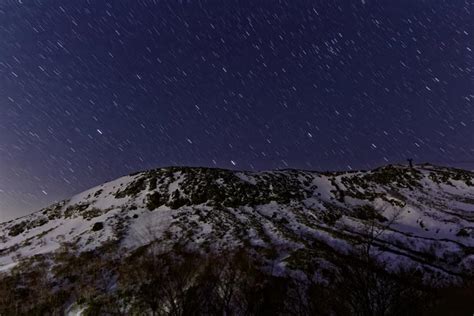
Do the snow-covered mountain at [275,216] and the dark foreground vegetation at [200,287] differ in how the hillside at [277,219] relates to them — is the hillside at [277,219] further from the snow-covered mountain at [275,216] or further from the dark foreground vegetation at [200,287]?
the dark foreground vegetation at [200,287]

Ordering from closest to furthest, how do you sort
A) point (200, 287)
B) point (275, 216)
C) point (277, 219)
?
point (200, 287)
point (277, 219)
point (275, 216)

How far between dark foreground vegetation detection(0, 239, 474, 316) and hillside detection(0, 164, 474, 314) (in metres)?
2.03

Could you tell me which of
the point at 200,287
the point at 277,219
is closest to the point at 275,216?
the point at 277,219

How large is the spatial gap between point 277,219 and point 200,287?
95.2ft

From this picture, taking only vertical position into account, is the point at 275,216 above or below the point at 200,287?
above

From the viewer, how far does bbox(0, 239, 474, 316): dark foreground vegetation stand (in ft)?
88.5

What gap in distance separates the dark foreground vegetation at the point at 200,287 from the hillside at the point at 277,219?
2.03 meters

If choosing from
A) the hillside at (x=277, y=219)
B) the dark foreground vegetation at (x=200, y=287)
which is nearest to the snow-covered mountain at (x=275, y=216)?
the hillside at (x=277, y=219)

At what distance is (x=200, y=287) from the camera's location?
29.0 m

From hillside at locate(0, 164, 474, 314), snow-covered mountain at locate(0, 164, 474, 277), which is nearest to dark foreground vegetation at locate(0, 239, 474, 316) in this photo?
hillside at locate(0, 164, 474, 314)

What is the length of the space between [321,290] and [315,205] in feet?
98.4

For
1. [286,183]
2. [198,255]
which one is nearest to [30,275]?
[198,255]

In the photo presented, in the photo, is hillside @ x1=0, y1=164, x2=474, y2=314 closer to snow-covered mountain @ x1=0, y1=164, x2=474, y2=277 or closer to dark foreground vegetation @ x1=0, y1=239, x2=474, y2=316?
snow-covered mountain @ x1=0, y1=164, x2=474, y2=277

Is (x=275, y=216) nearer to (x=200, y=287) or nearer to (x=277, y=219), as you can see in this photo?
(x=277, y=219)
